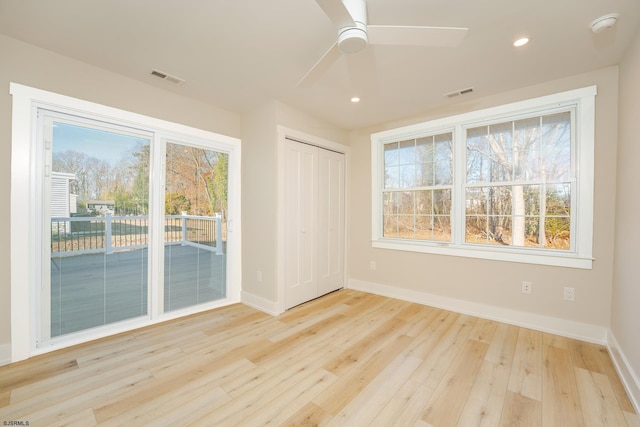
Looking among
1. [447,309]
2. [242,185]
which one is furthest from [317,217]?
[447,309]

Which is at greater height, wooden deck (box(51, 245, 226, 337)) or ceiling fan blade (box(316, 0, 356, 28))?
ceiling fan blade (box(316, 0, 356, 28))

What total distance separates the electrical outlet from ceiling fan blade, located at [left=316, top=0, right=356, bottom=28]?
10.0 ft

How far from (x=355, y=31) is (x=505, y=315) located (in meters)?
3.13

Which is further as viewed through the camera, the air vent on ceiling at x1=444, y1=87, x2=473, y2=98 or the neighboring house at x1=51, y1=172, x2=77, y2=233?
the air vent on ceiling at x1=444, y1=87, x2=473, y2=98

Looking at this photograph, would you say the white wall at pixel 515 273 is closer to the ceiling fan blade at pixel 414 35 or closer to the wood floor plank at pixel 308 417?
the ceiling fan blade at pixel 414 35

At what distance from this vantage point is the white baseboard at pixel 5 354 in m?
2.01

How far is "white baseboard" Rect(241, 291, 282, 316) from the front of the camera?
309 centimetres

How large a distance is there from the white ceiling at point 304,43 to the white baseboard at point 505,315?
237cm

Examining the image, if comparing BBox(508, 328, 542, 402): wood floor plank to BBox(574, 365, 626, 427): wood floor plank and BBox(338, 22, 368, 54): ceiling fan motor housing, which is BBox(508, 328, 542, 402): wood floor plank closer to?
BBox(574, 365, 626, 427): wood floor plank

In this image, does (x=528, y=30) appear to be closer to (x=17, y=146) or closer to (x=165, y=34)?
(x=165, y=34)

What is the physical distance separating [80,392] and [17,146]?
1897mm

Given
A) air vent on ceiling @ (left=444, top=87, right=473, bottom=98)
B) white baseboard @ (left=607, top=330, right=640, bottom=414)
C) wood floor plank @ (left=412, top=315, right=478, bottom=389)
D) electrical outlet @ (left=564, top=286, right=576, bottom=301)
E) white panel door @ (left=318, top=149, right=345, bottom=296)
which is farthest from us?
white panel door @ (left=318, top=149, right=345, bottom=296)

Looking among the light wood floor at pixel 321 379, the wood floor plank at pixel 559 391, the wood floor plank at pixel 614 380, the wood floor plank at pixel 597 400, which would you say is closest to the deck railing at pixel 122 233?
the light wood floor at pixel 321 379

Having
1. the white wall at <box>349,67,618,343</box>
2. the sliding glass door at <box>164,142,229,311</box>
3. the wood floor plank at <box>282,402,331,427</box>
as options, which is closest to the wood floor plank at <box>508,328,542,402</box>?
the white wall at <box>349,67,618,343</box>
